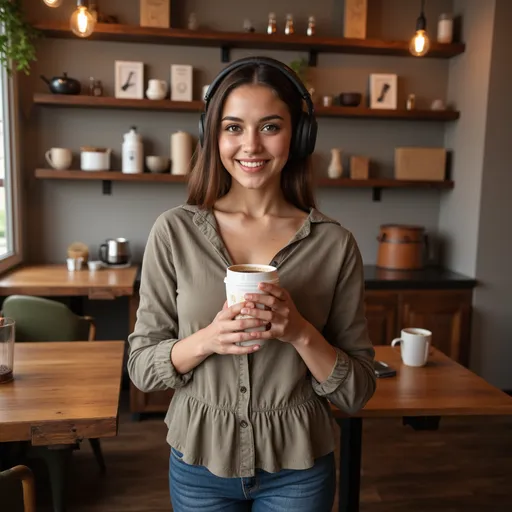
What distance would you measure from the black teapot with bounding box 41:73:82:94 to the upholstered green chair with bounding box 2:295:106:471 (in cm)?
158

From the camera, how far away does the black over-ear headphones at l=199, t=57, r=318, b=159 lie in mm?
1090

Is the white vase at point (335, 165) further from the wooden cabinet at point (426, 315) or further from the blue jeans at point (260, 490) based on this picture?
the blue jeans at point (260, 490)

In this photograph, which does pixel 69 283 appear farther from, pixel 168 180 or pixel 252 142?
pixel 252 142

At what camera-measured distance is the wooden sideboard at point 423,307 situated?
11.1 ft

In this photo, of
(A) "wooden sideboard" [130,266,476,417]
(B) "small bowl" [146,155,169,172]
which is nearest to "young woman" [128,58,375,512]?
(A) "wooden sideboard" [130,266,476,417]

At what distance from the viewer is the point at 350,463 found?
1747mm

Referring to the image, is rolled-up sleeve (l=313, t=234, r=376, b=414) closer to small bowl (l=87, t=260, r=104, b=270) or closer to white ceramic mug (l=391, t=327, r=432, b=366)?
white ceramic mug (l=391, t=327, r=432, b=366)

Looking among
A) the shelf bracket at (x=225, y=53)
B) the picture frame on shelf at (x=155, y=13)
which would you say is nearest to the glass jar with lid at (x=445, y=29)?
the shelf bracket at (x=225, y=53)

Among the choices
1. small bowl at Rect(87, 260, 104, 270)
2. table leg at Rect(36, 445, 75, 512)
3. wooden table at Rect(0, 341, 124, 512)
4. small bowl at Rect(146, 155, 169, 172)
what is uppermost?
small bowl at Rect(146, 155, 169, 172)

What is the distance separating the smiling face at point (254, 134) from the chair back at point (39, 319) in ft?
5.05

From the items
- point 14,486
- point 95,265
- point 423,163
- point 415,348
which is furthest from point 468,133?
point 14,486

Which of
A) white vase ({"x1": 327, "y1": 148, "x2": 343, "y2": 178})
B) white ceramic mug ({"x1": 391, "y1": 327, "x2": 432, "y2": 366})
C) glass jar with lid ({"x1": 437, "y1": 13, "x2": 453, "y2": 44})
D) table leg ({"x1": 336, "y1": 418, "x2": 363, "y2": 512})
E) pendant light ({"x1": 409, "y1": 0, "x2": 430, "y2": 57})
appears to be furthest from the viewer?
white vase ({"x1": 327, "y1": 148, "x2": 343, "y2": 178})

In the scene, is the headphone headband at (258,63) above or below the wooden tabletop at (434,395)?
above

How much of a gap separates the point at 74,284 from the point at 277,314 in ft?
7.51
